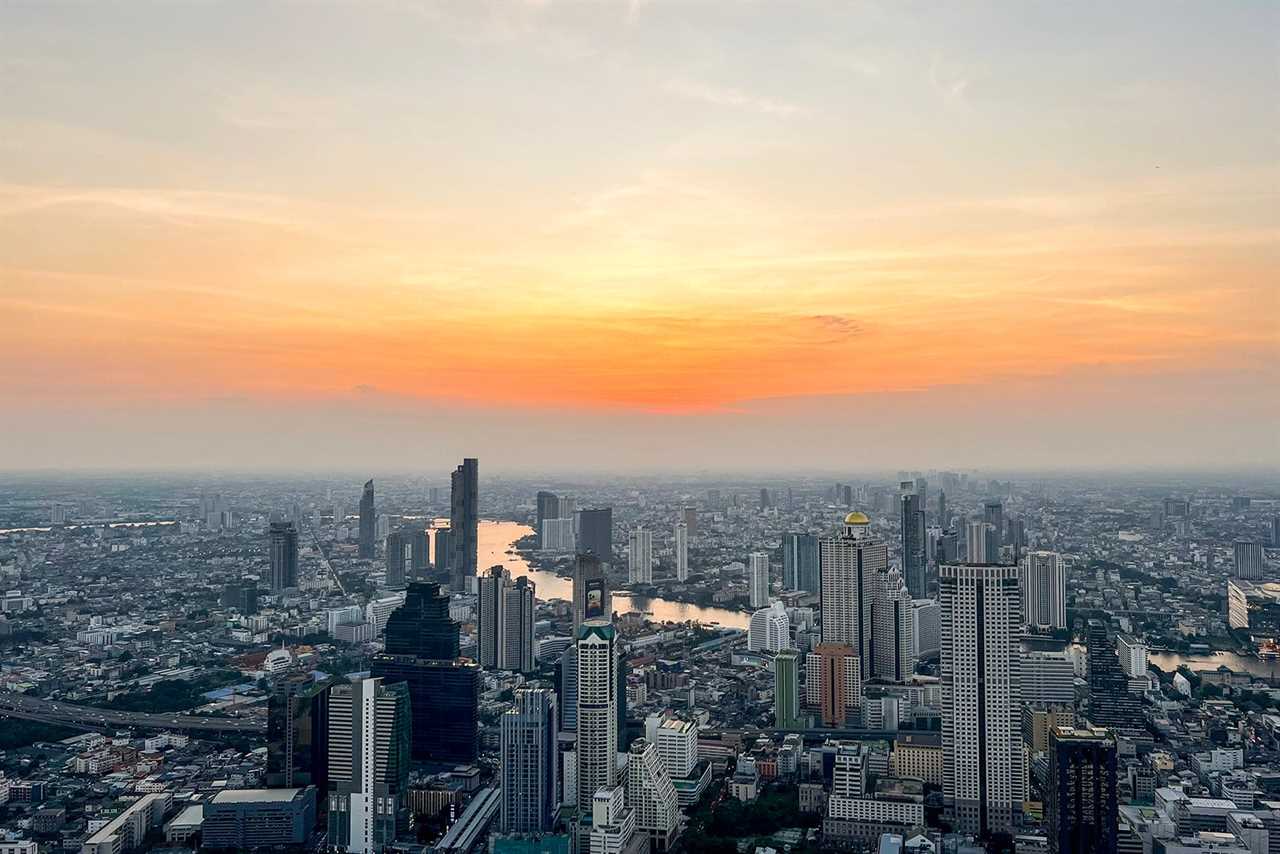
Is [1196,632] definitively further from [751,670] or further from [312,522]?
[312,522]

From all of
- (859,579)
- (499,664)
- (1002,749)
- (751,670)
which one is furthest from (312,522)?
(1002,749)

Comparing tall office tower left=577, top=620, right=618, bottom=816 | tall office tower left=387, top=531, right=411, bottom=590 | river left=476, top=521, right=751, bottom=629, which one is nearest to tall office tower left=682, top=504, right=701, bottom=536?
river left=476, top=521, right=751, bottom=629

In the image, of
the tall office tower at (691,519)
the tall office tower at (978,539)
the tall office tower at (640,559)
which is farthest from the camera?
the tall office tower at (691,519)

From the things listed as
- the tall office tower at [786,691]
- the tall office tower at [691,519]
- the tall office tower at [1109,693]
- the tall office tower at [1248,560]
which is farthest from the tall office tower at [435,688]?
the tall office tower at [691,519]

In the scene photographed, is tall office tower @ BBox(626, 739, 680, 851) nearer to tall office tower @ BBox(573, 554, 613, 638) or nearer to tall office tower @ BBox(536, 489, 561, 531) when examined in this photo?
tall office tower @ BBox(573, 554, 613, 638)

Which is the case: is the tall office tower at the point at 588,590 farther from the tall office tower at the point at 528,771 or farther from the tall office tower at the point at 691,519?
the tall office tower at the point at 691,519

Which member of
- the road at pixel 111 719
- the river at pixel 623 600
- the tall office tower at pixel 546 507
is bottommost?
the road at pixel 111 719
